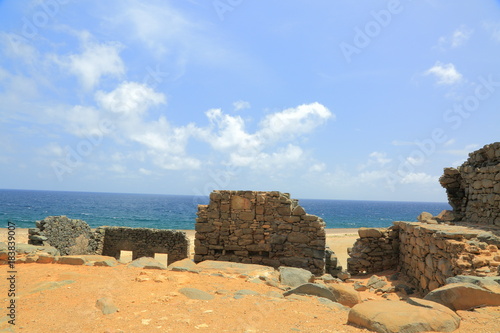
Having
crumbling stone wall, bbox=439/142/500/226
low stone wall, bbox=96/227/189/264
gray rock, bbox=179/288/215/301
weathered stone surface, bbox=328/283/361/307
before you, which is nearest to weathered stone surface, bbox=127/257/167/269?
gray rock, bbox=179/288/215/301

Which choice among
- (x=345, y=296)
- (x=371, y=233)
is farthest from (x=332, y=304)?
(x=371, y=233)

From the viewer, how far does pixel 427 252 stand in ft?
26.3

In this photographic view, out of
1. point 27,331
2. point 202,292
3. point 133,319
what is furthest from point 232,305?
point 27,331

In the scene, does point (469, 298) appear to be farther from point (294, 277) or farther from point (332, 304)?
point (294, 277)

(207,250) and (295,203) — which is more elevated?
(295,203)

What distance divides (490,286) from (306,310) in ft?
9.00

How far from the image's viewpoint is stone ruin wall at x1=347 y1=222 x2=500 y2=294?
627 cm

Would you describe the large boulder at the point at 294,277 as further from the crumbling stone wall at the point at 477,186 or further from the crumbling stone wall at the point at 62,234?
the crumbling stone wall at the point at 62,234

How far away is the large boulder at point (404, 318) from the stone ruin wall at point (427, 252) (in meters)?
2.71

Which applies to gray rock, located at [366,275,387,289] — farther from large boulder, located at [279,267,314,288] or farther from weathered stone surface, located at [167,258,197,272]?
weathered stone surface, located at [167,258,197,272]

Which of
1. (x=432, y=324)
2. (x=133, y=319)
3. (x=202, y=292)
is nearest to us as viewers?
(x=432, y=324)

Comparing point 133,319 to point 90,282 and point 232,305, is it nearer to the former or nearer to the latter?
point 232,305

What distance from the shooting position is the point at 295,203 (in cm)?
1116

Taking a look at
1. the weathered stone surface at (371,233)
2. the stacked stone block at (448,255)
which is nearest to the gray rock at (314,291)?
the stacked stone block at (448,255)
